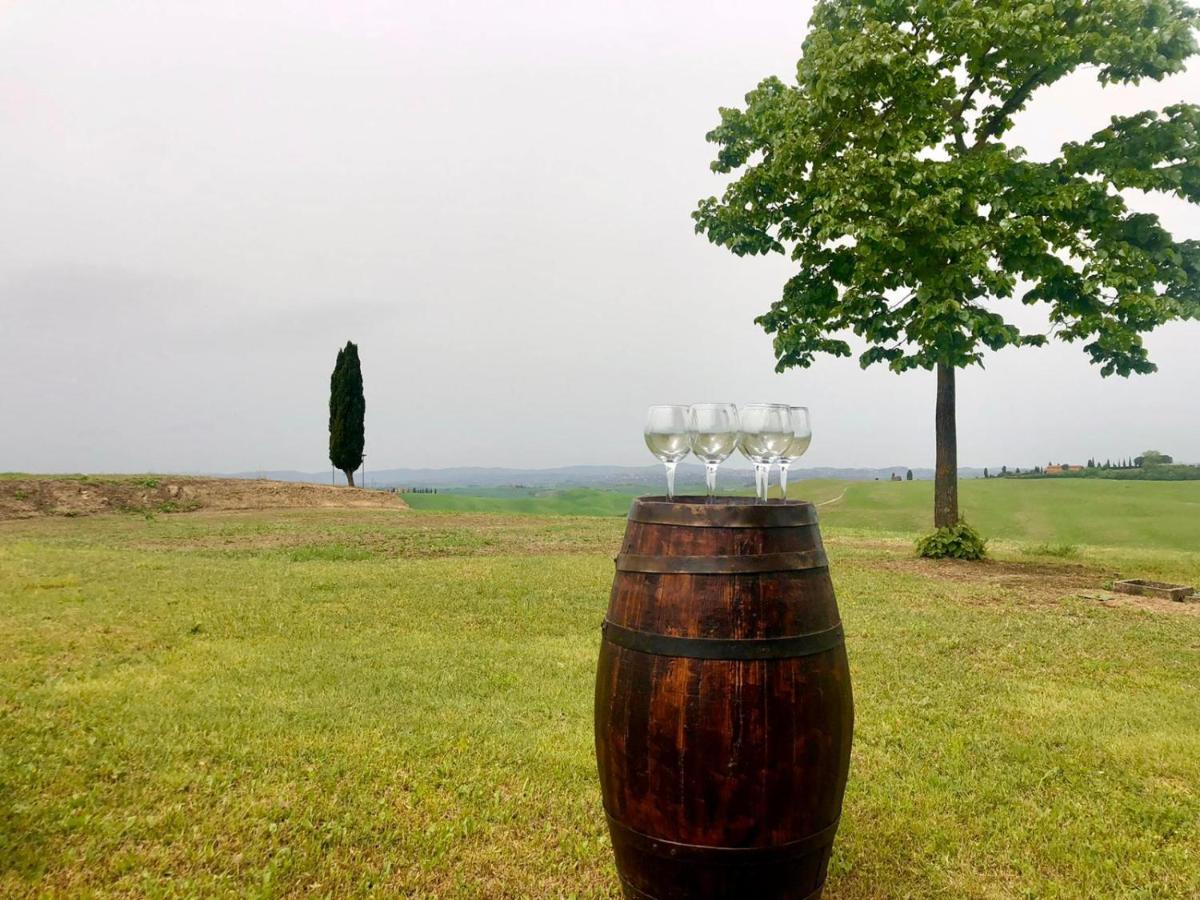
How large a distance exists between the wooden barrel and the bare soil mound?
1084 inches

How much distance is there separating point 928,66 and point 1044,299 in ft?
14.2

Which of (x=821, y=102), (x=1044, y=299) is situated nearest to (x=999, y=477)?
(x=1044, y=299)

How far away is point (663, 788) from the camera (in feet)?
8.39

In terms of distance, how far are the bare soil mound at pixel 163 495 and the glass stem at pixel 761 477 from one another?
27.6 meters

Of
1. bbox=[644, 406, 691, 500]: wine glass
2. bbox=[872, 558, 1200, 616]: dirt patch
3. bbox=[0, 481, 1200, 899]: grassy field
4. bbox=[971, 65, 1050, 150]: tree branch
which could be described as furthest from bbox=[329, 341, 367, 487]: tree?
bbox=[644, 406, 691, 500]: wine glass

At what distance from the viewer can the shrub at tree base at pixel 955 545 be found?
44.7 feet

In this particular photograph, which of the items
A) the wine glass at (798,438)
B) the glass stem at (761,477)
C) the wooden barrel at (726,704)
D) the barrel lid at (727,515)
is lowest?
the wooden barrel at (726,704)

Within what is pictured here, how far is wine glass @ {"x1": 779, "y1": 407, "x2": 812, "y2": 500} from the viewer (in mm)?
3020

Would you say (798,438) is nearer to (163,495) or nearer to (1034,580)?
(1034,580)

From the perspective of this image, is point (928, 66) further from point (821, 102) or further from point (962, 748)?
point (962, 748)

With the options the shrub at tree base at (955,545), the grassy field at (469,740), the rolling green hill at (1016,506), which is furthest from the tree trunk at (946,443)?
the rolling green hill at (1016,506)

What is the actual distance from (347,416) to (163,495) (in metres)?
10.3

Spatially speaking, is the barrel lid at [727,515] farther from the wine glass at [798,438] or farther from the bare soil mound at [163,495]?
the bare soil mound at [163,495]

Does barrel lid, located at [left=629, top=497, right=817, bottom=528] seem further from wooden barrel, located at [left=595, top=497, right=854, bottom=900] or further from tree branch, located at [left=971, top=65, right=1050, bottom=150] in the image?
tree branch, located at [left=971, top=65, right=1050, bottom=150]
